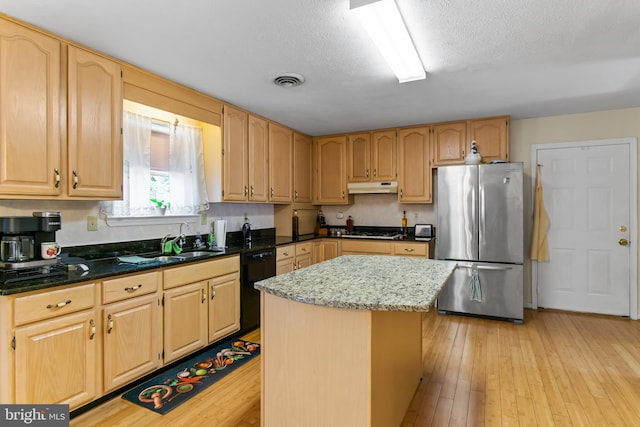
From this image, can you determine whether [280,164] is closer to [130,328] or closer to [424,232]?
[424,232]

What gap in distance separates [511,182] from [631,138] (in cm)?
147

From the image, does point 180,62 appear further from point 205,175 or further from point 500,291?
point 500,291

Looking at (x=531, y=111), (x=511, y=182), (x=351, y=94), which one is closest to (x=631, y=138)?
(x=531, y=111)

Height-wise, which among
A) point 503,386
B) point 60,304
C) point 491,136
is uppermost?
point 491,136

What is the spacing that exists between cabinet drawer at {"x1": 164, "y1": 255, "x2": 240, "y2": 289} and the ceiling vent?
1.62 m

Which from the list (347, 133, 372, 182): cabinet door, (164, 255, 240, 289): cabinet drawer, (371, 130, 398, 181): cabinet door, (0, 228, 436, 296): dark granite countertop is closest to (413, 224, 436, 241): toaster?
(371, 130, 398, 181): cabinet door

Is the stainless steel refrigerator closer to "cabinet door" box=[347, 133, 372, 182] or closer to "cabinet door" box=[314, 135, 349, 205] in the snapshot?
"cabinet door" box=[347, 133, 372, 182]

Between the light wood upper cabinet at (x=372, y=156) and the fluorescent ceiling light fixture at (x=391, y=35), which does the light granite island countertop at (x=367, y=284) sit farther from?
the light wood upper cabinet at (x=372, y=156)

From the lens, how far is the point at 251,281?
11.6 feet

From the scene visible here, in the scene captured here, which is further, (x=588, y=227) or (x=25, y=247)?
(x=588, y=227)

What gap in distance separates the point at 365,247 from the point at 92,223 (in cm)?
304

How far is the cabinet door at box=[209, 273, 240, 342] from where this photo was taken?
3.05 m

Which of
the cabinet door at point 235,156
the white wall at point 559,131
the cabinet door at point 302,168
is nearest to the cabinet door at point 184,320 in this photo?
the cabinet door at point 235,156

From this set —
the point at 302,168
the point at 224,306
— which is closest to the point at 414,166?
the point at 302,168
